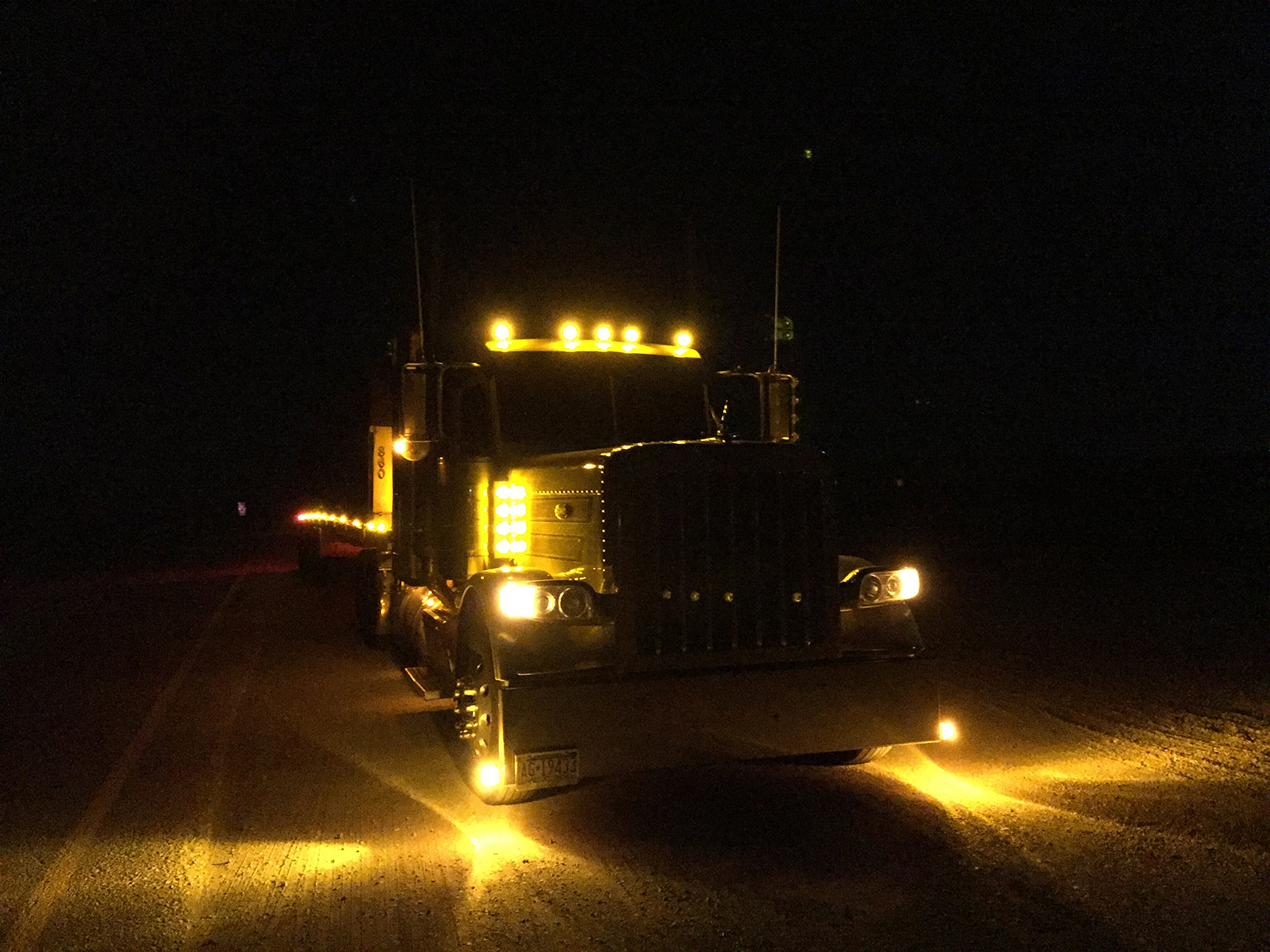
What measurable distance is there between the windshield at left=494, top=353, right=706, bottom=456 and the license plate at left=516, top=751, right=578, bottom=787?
2555 millimetres

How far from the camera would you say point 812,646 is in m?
6.28

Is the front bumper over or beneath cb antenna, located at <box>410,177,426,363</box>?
beneath

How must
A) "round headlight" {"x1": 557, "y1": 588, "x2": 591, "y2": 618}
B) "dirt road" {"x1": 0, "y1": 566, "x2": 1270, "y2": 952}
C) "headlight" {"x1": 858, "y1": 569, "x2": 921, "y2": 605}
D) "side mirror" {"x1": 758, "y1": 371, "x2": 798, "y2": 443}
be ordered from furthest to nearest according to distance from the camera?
"side mirror" {"x1": 758, "y1": 371, "x2": 798, "y2": 443}, "headlight" {"x1": 858, "y1": 569, "x2": 921, "y2": 605}, "round headlight" {"x1": 557, "y1": 588, "x2": 591, "y2": 618}, "dirt road" {"x1": 0, "y1": 566, "x2": 1270, "y2": 952}

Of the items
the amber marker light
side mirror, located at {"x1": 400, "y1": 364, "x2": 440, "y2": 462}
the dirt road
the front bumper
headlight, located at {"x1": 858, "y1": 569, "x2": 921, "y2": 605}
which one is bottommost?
the dirt road

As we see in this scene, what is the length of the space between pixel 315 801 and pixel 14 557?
1405 inches

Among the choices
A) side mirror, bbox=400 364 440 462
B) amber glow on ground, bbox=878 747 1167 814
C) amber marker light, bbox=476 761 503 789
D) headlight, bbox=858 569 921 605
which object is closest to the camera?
amber marker light, bbox=476 761 503 789

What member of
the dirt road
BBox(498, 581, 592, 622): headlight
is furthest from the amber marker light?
BBox(498, 581, 592, 622): headlight

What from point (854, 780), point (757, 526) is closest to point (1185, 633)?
point (854, 780)

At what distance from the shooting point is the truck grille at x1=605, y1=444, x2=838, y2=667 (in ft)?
19.8

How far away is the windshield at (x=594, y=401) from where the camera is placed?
768cm

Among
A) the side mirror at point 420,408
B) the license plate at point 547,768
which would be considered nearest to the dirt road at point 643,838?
the license plate at point 547,768

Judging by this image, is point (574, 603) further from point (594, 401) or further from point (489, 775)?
point (594, 401)

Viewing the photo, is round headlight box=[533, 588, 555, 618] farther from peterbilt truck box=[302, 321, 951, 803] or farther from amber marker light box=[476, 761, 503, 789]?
amber marker light box=[476, 761, 503, 789]

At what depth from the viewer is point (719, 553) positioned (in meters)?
6.14
